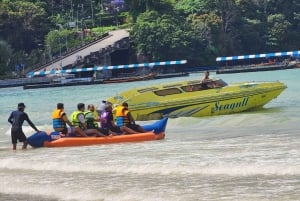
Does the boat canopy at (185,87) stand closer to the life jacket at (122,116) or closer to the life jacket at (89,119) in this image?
the life jacket at (122,116)

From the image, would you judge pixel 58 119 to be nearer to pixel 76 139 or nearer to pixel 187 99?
pixel 76 139

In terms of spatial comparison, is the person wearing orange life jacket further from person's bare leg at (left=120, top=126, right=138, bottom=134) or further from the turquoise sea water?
the turquoise sea water

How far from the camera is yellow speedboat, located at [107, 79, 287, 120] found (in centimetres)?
3019

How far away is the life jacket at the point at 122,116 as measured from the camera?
2136cm

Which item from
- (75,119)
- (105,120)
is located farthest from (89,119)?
(105,120)

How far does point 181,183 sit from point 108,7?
116935mm

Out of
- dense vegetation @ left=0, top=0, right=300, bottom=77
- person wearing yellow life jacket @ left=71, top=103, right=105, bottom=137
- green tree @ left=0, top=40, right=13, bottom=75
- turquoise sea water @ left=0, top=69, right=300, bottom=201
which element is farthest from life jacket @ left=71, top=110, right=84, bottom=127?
green tree @ left=0, top=40, right=13, bottom=75

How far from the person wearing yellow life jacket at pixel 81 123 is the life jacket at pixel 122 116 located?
2.05 feet

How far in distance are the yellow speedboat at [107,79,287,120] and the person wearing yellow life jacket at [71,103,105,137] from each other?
902cm

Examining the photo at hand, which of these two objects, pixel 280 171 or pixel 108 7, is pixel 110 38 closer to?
pixel 108 7

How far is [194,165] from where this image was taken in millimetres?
15508

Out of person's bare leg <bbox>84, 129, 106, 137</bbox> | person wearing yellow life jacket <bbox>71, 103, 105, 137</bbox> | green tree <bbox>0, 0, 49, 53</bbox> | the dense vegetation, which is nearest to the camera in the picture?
person wearing yellow life jacket <bbox>71, 103, 105, 137</bbox>

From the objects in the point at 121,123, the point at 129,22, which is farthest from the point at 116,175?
the point at 129,22

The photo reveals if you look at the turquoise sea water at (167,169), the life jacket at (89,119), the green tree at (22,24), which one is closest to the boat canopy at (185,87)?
the turquoise sea water at (167,169)
